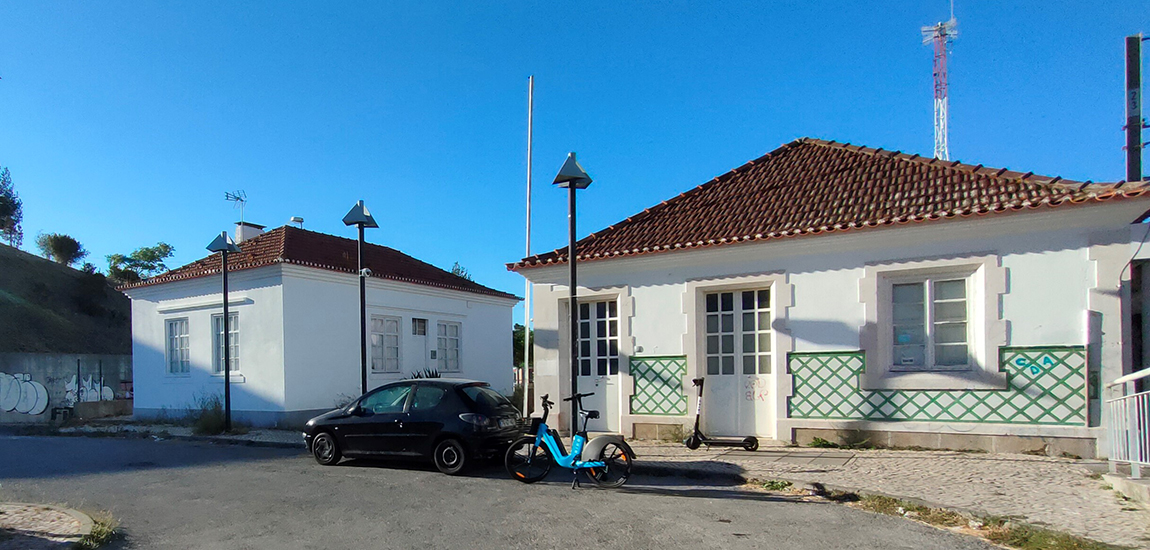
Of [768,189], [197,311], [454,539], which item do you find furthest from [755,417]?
[197,311]

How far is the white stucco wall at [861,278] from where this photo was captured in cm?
886

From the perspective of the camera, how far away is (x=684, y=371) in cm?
1159

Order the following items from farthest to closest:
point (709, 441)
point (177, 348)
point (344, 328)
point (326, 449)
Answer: point (177, 348), point (344, 328), point (326, 449), point (709, 441)

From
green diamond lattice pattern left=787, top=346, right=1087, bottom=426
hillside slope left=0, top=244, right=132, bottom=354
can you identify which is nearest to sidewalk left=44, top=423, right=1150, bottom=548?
green diamond lattice pattern left=787, top=346, right=1087, bottom=426

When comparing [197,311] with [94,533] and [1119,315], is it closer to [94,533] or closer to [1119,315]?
[94,533]

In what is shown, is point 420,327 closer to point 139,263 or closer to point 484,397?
point 484,397

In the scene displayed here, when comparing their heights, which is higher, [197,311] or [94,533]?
[197,311]

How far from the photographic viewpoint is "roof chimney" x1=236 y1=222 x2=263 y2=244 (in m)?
20.7

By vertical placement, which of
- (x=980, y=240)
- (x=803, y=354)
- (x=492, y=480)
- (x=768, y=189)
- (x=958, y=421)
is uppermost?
(x=768, y=189)

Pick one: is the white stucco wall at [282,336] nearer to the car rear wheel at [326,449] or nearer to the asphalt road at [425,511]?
the asphalt road at [425,511]

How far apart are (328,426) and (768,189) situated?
853cm

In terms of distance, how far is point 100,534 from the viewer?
243 inches

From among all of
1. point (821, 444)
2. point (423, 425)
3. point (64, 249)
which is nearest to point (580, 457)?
point (423, 425)

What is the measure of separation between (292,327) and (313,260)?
6.73 feet
